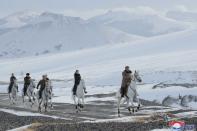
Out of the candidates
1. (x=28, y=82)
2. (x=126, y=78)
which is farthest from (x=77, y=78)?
(x=28, y=82)

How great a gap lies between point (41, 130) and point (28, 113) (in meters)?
12.0

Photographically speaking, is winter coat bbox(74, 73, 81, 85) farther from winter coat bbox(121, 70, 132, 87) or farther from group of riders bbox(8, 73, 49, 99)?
winter coat bbox(121, 70, 132, 87)

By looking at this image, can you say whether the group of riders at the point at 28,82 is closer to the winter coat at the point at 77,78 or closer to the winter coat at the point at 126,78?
the winter coat at the point at 77,78

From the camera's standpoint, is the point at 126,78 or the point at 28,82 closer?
the point at 126,78

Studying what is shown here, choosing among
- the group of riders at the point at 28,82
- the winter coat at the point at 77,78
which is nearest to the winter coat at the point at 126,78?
the winter coat at the point at 77,78

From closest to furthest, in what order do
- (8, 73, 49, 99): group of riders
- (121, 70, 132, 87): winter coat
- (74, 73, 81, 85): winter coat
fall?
(121, 70, 132, 87): winter coat < (74, 73, 81, 85): winter coat < (8, 73, 49, 99): group of riders

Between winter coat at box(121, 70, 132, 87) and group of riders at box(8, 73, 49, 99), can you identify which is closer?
winter coat at box(121, 70, 132, 87)

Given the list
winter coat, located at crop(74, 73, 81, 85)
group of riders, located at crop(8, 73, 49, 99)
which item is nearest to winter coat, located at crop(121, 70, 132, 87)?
winter coat, located at crop(74, 73, 81, 85)

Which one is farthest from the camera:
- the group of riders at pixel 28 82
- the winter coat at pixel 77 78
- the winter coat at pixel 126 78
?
the group of riders at pixel 28 82

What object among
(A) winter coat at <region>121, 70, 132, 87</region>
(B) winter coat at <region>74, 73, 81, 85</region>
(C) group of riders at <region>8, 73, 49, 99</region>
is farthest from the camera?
(C) group of riders at <region>8, 73, 49, 99</region>

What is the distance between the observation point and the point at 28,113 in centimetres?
3712

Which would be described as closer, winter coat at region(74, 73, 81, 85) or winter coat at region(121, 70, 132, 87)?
winter coat at region(121, 70, 132, 87)

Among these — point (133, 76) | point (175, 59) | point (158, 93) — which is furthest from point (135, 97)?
point (175, 59)

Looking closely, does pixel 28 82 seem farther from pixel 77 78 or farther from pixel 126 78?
pixel 126 78
